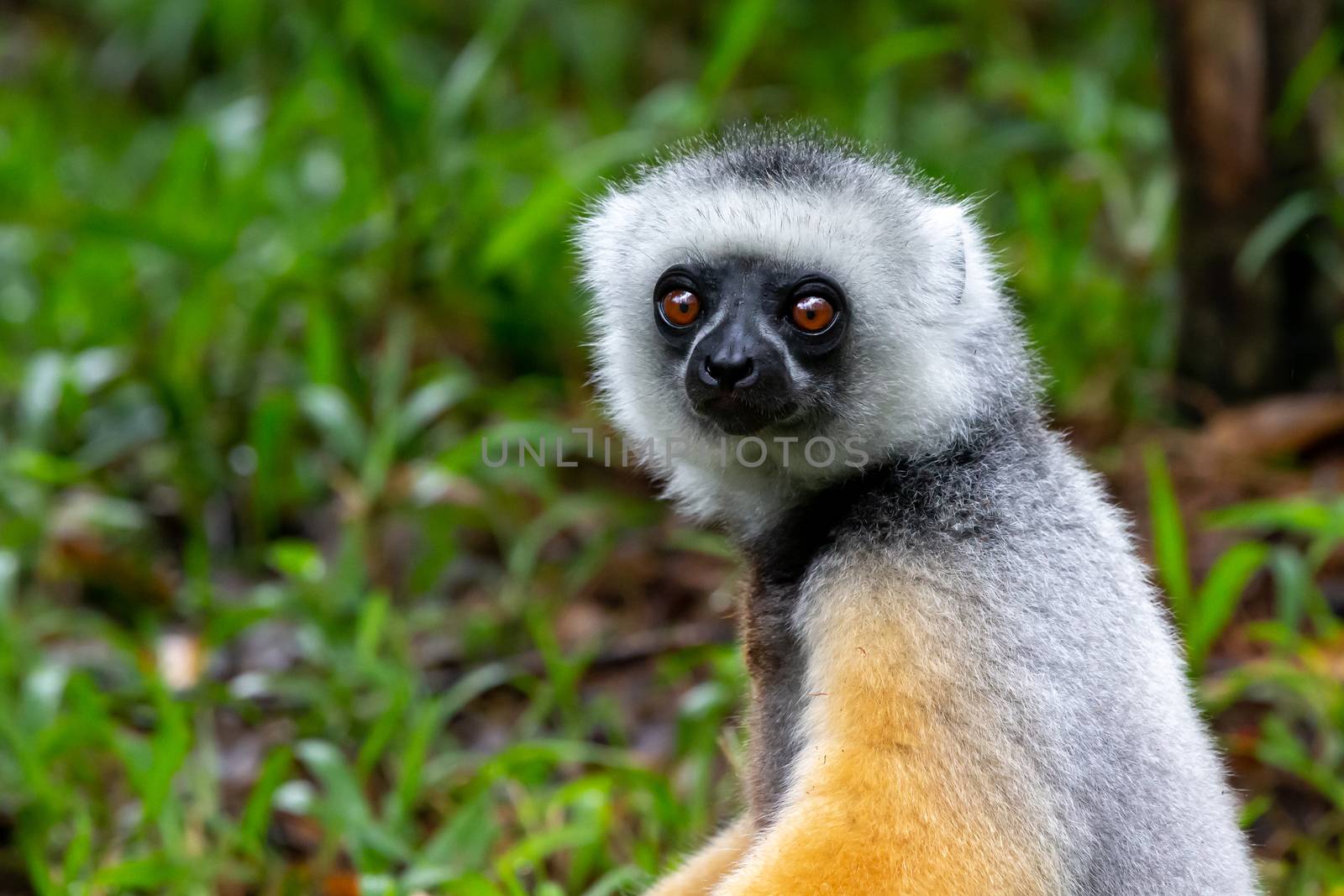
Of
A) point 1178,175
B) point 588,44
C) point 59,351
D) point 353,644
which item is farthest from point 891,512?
point 588,44

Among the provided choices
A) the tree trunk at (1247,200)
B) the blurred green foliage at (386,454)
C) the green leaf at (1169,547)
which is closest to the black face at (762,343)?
the blurred green foliage at (386,454)

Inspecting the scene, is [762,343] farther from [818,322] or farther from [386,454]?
[386,454]

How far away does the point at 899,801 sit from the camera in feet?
8.43

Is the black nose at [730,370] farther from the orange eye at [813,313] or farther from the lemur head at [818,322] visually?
the orange eye at [813,313]

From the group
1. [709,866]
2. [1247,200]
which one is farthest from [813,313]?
[1247,200]

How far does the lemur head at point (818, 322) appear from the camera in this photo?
3078mm

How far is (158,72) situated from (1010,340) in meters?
8.53

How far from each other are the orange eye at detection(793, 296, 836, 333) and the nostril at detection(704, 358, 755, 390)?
185mm

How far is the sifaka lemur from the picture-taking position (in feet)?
8.56

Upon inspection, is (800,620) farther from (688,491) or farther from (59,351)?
(59,351)

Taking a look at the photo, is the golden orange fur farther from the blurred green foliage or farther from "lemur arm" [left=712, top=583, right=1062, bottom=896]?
the blurred green foliage

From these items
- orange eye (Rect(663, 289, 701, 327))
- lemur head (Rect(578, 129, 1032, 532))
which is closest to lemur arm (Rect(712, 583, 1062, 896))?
lemur head (Rect(578, 129, 1032, 532))

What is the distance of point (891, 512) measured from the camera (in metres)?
2.92

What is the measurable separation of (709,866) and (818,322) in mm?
1368
